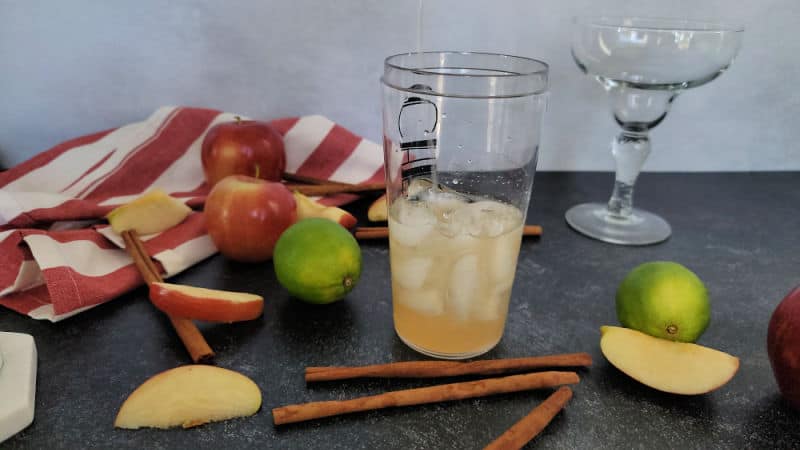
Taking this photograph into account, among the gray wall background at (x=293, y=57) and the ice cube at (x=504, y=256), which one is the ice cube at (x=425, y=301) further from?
the gray wall background at (x=293, y=57)

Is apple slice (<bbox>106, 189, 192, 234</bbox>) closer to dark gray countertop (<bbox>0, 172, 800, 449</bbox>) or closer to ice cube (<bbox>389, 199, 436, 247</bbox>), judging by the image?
dark gray countertop (<bbox>0, 172, 800, 449</bbox>)

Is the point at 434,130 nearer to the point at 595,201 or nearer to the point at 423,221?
the point at 423,221

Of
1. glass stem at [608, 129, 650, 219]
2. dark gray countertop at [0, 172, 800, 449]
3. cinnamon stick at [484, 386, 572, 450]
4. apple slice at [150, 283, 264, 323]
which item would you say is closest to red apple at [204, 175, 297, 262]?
dark gray countertop at [0, 172, 800, 449]

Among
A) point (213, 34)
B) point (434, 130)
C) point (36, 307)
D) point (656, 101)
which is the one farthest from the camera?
point (213, 34)

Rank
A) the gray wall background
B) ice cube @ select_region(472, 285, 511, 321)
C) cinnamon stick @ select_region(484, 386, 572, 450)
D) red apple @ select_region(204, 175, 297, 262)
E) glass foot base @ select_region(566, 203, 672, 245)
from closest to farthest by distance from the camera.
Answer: cinnamon stick @ select_region(484, 386, 572, 450), ice cube @ select_region(472, 285, 511, 321), red apple @ select_region(204, 175, 297, 262), glass foot base @ select_region(566, 203, 672, 245), the gray wall background

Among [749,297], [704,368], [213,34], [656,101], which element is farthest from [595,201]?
[213,34]
